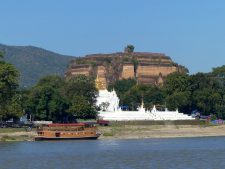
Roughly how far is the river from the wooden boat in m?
8.23

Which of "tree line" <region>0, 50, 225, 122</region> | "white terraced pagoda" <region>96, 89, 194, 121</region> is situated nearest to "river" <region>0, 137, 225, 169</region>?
"tree line" <region>0, 50, 225, 122</region>

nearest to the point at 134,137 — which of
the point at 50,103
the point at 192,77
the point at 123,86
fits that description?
the point at 50,103

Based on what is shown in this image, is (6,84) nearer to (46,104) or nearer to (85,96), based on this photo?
(46,104)

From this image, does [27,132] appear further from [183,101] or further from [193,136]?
[183,101]

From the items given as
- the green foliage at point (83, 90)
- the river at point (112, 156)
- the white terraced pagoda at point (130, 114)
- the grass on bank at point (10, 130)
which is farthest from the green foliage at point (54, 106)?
the river at point (112, 156)

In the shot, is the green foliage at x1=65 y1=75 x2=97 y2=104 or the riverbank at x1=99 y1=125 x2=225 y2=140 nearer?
the riverbank at x1=99 y1=125 x2=225 y2=140

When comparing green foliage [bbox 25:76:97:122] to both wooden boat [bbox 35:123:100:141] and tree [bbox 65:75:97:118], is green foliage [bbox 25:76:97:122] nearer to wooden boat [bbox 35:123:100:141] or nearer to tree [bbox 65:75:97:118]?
tree [bbox 65:75:97:118]

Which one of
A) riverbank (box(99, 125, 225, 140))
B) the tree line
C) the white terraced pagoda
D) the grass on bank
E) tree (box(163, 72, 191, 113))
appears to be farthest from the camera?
tree (box(163, 72, 191, 113))

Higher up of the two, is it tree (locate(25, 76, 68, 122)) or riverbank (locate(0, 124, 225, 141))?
tree (locate(25, 76, 68, 122))

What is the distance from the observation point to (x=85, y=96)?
135500 millimetres

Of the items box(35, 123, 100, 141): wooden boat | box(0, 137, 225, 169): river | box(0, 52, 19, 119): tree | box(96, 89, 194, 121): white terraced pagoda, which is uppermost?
box(0, 52, 19, 119): tree

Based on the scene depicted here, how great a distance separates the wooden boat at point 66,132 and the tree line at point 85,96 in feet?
38.1

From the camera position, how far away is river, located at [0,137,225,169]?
61.7 metres

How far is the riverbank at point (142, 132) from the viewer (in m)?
99.4
